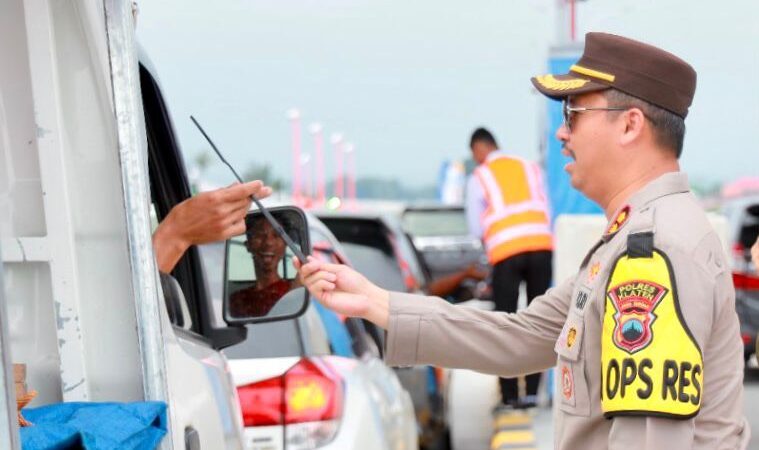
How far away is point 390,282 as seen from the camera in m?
7.88

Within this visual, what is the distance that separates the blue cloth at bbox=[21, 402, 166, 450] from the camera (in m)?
1.87

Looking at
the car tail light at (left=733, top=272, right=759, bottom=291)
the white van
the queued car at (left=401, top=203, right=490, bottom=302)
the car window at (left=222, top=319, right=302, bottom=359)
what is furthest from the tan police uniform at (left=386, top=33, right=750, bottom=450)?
the queued car at (left=401, top=203, right=490, bottom=302)

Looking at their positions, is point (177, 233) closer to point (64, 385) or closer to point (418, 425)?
point (64, 385)

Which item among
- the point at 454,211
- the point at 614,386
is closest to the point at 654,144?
the point at 614,386

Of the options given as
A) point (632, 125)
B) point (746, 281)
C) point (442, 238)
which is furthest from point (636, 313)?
point (442, 238)

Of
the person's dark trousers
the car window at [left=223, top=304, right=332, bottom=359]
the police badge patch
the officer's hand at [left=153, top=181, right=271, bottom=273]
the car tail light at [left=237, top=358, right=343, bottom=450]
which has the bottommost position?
the person's dark trousers

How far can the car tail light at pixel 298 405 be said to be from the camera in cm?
413

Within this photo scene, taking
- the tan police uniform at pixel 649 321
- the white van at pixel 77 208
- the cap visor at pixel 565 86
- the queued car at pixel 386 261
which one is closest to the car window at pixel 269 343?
the tan police uniform at pixel 649 321

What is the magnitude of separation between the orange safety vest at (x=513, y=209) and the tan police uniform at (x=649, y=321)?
255 inches

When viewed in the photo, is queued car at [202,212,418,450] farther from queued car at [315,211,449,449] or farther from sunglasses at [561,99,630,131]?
queued car at [315,211,449,449]

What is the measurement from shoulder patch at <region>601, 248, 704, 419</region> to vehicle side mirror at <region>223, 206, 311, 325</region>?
3.33 feet

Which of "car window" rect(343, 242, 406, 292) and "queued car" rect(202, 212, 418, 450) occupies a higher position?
"queued car" rect(202, 212, 418, 450)

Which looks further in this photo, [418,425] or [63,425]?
[418,425]

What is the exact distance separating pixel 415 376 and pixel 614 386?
210 inches
